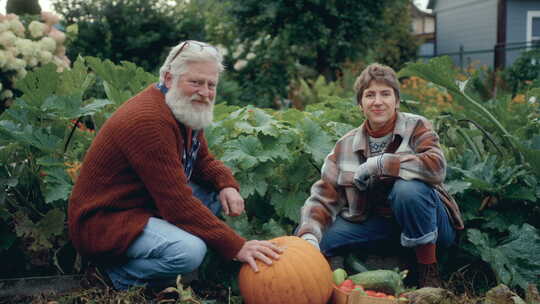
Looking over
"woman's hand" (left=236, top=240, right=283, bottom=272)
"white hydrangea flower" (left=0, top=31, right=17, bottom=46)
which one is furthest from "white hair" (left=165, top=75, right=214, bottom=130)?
"white hydrangea flower" (left=0, top=31, right=17, bottom=46)

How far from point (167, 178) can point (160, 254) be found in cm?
34

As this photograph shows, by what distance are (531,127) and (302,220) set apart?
5.57ft

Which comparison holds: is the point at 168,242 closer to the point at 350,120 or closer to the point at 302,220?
the point at 302,220

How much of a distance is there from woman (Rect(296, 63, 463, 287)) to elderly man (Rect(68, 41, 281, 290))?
60cm

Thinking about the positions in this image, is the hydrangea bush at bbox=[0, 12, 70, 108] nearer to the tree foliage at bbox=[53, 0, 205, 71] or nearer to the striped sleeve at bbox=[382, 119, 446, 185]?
the tree foliage at bbox=[53, 0, 205, 71]

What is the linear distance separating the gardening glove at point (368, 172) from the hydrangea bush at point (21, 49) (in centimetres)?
364

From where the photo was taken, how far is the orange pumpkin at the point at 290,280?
97.5 inches

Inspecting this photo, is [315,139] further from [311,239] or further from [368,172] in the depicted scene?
[311,239]

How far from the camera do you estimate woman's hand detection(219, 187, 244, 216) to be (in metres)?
2.83

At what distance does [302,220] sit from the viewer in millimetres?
2986

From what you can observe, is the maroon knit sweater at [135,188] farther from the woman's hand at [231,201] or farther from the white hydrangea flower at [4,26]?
the white hydrangea flower at [4,26]

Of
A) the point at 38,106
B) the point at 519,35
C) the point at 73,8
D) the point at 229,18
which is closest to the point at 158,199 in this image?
the point at 38,106

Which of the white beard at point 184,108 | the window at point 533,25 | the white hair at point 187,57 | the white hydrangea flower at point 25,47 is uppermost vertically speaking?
the window at point 533,25

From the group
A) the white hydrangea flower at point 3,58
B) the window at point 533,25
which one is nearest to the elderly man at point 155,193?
the white hydrangea flower at point 3,58
